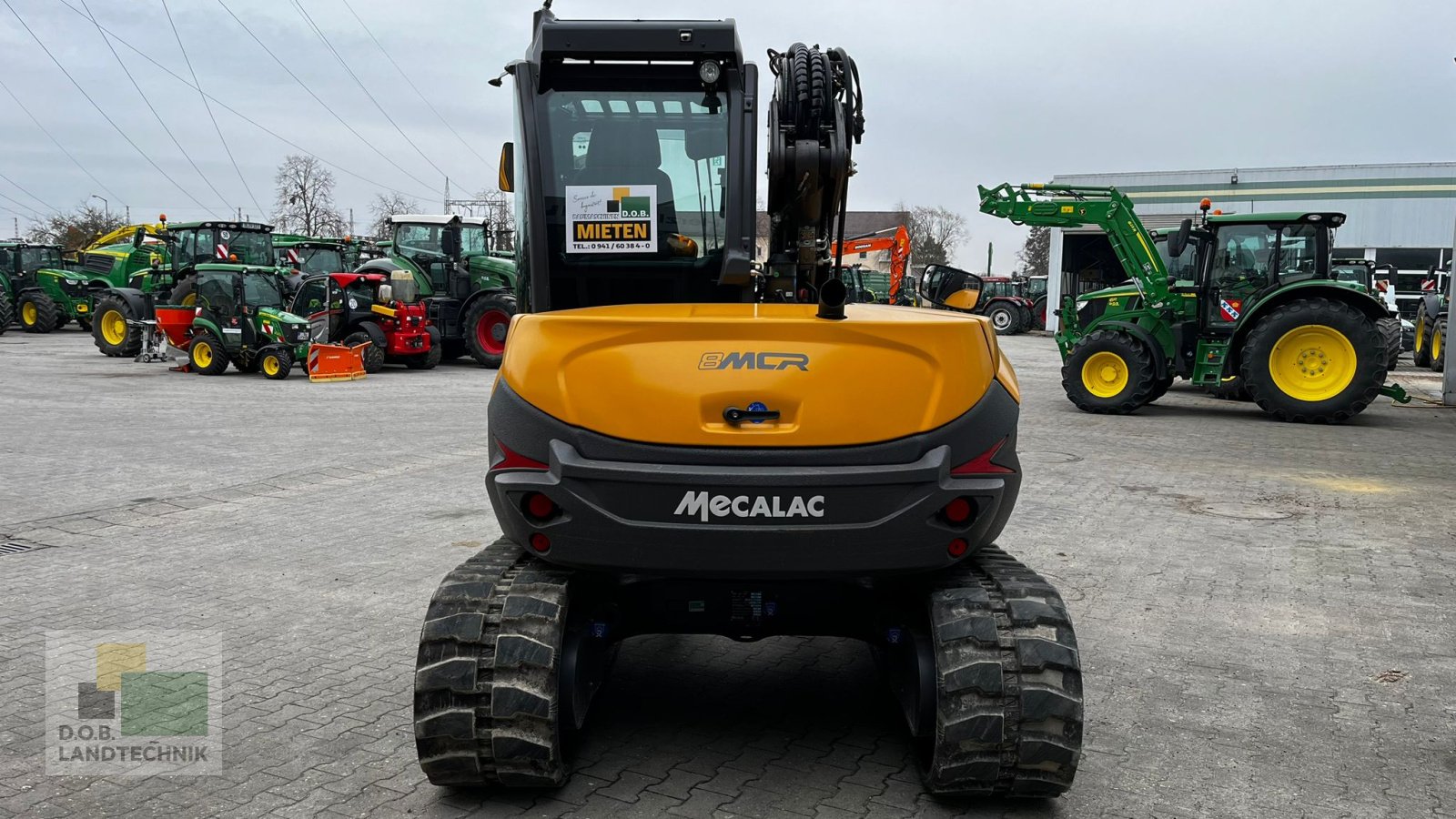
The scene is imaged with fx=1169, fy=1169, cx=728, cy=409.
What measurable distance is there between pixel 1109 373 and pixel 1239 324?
5.81 feet

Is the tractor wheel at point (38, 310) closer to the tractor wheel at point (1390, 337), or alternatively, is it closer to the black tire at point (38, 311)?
the black tire at point (38, 311)

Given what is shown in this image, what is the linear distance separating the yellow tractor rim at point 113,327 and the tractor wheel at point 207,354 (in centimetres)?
509

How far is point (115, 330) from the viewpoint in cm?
2428

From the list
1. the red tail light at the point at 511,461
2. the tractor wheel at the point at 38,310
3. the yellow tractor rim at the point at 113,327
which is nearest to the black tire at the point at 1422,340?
the red tail light at the point at 511,461

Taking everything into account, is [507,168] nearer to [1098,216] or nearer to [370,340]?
[1098,216]

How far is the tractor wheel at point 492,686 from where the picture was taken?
357 cm

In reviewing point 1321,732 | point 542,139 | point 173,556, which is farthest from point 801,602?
point 173,556

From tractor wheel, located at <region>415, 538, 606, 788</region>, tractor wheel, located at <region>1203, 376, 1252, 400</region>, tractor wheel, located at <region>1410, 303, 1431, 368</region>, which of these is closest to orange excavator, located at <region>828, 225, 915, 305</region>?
tractor wheel, located at <region>1410, 303, 1431, 368</region>

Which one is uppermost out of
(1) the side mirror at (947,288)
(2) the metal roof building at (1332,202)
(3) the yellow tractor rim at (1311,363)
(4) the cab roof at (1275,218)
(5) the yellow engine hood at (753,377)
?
(2) the metal roof building at (1332,202)

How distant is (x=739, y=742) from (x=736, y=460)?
1327mm

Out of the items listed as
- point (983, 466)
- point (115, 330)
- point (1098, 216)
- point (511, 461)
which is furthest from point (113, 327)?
point (983, 466)

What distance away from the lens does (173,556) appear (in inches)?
281

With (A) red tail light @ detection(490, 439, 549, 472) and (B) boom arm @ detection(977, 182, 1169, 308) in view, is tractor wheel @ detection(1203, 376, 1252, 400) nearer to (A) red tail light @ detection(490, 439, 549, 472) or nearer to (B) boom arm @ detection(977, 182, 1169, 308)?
(B) boom arm @ detection(977, 182, 1169, 308)

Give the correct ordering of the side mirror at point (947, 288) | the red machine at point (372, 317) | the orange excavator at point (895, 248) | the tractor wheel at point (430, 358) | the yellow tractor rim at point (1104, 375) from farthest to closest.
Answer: the side mirror at point (947, 288), the orange excavator at point (895, 248), the tractor wheel at point (430, 358), the red machine at point (372, 317), the yellow tractor rim at point (1104, 375)
